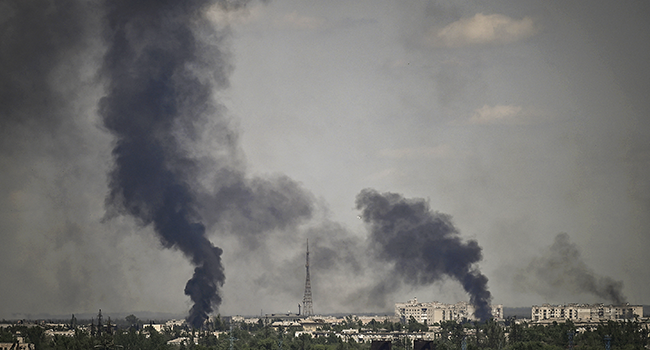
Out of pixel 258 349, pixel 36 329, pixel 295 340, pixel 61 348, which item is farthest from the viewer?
pixel 295 340

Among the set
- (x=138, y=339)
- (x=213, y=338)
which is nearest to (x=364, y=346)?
(x=213, y=338)

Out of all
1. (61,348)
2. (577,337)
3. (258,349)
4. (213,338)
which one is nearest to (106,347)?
(61,348)

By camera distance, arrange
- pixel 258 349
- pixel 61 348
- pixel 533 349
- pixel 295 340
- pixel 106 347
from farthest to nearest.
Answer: pixel 295 340, pixel 258 349, pixel 533 349, pixel 61 348, pixel 106 347

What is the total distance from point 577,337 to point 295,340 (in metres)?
54.7

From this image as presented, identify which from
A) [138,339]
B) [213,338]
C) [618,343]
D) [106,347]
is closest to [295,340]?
[213,338]

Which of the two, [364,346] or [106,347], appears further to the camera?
[364,346]

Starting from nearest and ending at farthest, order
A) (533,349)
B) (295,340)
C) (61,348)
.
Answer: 1. (61,348)
2. (533,349)
3. (295,340)

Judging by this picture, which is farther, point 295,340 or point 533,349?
point 295,340

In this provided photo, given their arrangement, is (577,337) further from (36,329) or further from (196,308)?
(36,329)

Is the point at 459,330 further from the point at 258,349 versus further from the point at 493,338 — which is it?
the point at 258,349

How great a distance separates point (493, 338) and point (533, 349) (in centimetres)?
2283

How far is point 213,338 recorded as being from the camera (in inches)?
6924

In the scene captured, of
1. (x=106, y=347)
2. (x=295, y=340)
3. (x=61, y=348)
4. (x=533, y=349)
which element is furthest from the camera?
(x=295, y=340)

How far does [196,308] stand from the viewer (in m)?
185
